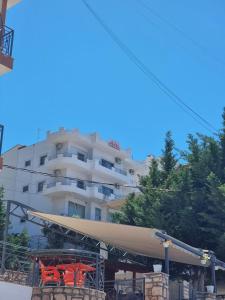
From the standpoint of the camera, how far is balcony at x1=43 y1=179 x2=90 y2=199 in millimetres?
53281

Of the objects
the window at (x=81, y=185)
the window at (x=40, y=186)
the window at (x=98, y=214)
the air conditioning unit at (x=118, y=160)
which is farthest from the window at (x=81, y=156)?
the window at (x=98, y=214)

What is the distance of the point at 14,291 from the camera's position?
12.1 m

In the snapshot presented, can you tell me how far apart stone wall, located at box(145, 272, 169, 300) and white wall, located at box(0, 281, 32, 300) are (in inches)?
138

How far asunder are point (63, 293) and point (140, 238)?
4.74 m

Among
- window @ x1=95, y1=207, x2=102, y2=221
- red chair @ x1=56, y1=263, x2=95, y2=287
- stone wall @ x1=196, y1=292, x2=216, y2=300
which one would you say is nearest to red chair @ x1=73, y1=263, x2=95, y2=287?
red chair @ x1=56, y1=263, x2=95, y2=287

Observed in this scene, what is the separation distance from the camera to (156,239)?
15.6 meters

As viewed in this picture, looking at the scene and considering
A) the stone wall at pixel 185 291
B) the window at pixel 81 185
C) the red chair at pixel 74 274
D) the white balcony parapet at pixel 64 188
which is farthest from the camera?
the window at pixel 81 185

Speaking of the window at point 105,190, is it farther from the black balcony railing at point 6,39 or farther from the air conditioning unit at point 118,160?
the black balcony railing at point 6,39

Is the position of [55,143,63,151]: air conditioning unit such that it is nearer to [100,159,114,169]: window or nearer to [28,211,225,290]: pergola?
[100,159,114,169]: window

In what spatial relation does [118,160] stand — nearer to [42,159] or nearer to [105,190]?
[105,190]

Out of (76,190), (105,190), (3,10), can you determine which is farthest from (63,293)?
(105,190)

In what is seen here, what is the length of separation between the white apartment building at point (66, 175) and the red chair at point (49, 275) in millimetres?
38521

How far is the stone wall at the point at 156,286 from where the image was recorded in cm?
1416

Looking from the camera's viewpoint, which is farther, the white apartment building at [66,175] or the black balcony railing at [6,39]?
the white apartment building at [66,175]
